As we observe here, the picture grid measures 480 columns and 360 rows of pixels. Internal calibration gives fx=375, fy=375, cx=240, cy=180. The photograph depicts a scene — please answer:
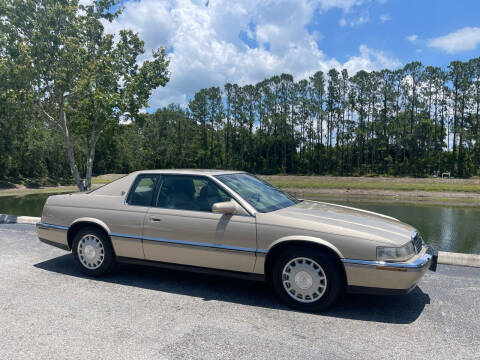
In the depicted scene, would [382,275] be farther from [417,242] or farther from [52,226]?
[52,226]

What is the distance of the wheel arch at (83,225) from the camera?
16.9ft

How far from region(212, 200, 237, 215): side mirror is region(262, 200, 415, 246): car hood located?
1.48 feet

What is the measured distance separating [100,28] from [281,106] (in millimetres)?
56711

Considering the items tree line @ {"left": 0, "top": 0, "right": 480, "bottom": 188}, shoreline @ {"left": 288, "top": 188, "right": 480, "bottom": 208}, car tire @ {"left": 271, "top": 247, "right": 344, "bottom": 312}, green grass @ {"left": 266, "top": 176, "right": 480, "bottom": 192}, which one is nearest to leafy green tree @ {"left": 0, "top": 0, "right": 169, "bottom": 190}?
tree line @ {"left": 0, "top": 0, "right": 480, "bottom": 188}

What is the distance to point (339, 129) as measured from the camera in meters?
69.6

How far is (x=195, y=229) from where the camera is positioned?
4.58 m

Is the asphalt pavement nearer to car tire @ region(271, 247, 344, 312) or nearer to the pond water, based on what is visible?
car tire @ region(271, 247, 344, 312)

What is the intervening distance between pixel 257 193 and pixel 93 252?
8.04ft

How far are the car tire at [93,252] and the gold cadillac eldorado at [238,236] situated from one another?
1 cm

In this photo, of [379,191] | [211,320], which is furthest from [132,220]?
[379,191]

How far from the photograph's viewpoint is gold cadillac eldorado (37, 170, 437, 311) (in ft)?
13.0

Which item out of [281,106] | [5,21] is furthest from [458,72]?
[5,21]

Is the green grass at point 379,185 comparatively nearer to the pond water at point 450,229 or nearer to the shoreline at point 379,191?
the shoreline at point 379,191

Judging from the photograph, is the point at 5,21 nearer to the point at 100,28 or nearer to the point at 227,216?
the point at 100,28
